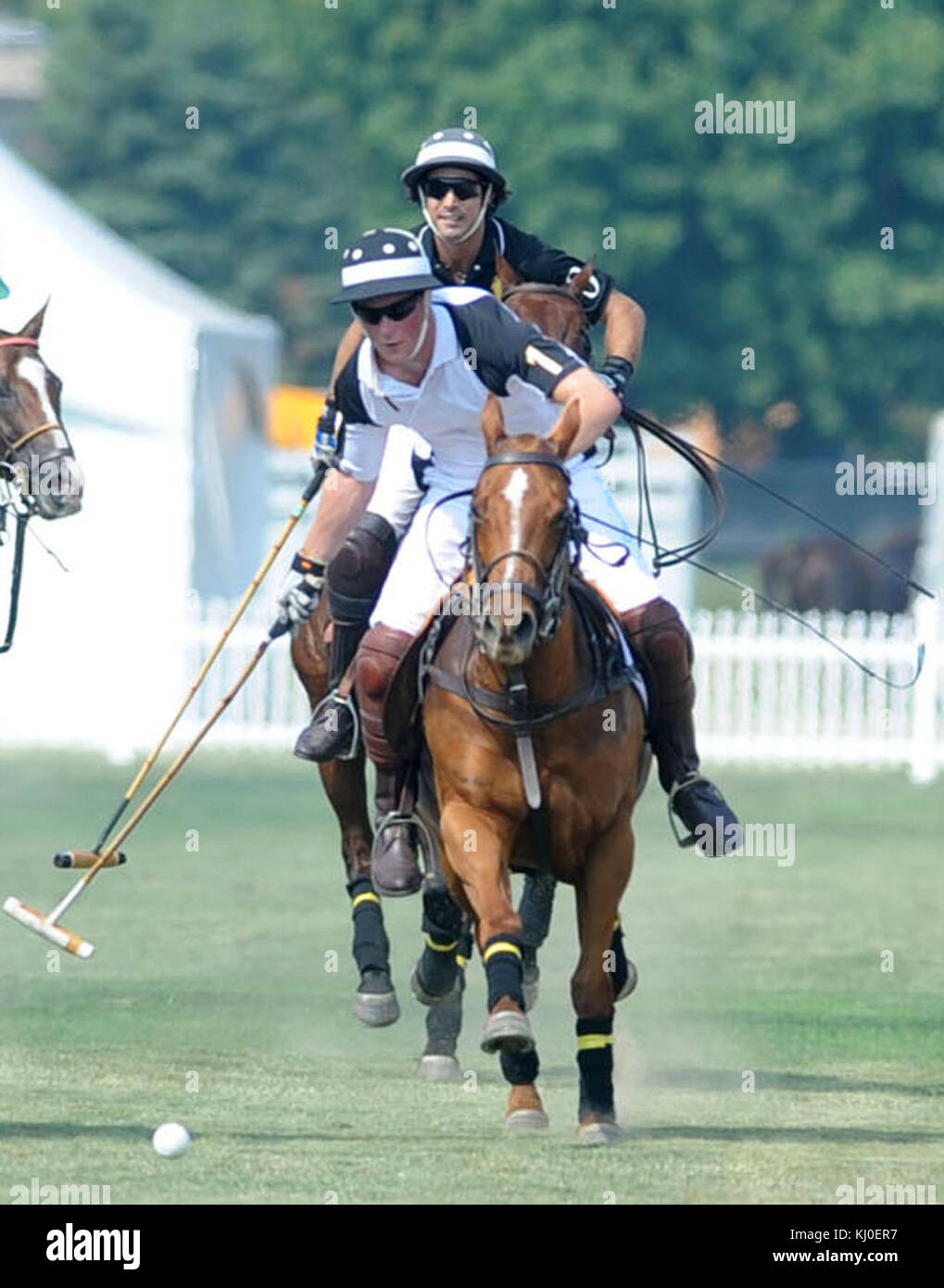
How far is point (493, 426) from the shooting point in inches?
370

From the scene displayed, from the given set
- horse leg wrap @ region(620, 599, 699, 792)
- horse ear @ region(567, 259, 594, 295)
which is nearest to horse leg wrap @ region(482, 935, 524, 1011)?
horse leg wrap @ region(620, 599, 699, 792)

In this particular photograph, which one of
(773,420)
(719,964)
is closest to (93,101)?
(773,420)

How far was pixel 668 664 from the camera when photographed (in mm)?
10312

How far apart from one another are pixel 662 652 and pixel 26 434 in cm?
259

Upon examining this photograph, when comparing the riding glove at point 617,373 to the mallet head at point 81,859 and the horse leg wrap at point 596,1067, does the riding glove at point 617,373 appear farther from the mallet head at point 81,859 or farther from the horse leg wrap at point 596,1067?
the mallet head at point 81,859

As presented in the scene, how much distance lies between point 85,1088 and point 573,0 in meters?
42.5

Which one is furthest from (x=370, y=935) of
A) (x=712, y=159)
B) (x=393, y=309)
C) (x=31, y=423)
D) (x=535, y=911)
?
(x=712, y=159)

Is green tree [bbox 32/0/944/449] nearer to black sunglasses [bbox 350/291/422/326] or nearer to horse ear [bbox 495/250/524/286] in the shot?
horse ear [bbox 495/250/524/286]

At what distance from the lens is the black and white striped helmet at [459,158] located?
10.8 meters

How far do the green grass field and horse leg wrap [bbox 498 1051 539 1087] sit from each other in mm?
171

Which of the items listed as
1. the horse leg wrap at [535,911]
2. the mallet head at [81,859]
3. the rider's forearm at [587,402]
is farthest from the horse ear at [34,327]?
the rider's forearm at [587,402]

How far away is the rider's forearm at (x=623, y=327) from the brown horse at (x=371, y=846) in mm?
200

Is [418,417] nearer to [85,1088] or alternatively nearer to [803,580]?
[85,1088]

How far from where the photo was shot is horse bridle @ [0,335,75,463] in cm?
1154
